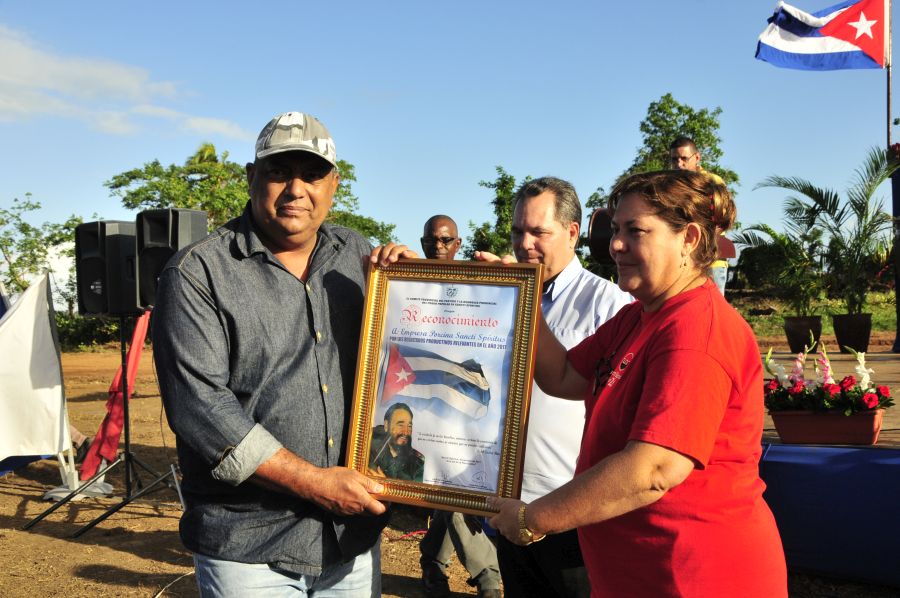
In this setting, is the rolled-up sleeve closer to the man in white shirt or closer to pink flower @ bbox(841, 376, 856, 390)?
the man in white shirt

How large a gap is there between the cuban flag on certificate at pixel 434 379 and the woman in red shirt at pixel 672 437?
0.33 meters

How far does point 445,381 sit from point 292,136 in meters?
0.88

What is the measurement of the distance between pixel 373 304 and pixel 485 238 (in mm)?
21561

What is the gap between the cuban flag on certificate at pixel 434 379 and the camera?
2.43m

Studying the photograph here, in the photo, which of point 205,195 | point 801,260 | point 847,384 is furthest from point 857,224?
point 205,195

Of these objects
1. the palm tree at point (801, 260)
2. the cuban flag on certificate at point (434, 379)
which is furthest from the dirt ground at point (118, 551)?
the palm tree at point (801, 260)

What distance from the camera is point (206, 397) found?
2.19m

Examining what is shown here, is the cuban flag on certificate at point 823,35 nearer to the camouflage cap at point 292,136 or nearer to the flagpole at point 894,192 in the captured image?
the flagpole at point 894,192

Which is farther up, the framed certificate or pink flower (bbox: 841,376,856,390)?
the framed certificate

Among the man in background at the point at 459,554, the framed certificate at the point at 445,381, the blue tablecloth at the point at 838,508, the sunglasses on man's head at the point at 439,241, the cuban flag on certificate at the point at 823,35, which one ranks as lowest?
the man in background at the point at 459,554

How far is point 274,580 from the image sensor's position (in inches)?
91.7

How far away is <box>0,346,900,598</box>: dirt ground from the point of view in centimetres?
595

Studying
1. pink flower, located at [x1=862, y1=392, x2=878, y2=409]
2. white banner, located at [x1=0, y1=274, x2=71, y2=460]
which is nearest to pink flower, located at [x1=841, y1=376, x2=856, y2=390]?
pink flower, located at [x1=862, y1=392, x2=878, y2=409]

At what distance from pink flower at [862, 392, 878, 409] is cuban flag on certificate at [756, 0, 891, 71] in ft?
36.1
